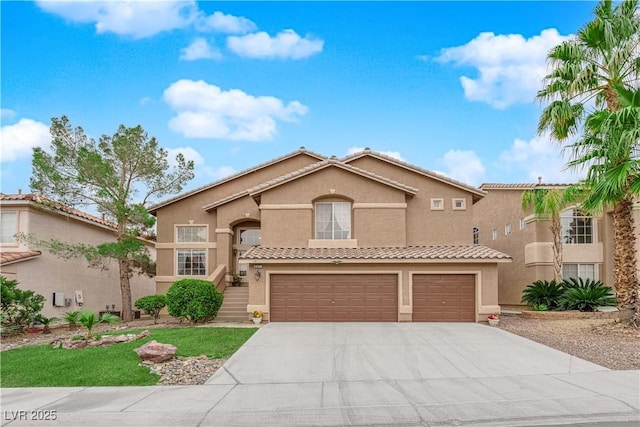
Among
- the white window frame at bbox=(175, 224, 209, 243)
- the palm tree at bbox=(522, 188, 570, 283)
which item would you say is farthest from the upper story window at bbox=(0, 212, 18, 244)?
the palm tree at bbox=(522, 188, 570, 283)

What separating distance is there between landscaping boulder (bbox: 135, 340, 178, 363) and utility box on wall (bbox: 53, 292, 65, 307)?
11.3m

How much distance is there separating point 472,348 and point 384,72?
1130 cm

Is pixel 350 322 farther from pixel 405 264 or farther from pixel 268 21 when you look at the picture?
pixel 268 21

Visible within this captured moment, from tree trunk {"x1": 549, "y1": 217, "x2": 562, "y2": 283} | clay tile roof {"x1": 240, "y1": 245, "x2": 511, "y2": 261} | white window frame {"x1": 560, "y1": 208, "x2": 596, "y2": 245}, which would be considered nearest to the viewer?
clay tile roof {"x1": 240, "y1": 245, "x2": 511, "y2": 261}

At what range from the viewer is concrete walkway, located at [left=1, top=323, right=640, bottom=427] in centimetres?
863

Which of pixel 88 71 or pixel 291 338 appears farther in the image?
pixel 88 71

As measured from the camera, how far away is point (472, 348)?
48.5ft

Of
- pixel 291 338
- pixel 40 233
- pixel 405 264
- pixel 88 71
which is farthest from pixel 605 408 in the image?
pixel 40 233

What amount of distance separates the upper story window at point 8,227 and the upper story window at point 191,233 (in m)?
6.87

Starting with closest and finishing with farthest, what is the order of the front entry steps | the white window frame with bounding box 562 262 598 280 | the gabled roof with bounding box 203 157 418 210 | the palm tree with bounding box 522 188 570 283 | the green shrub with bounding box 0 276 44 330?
the green shrub with bounding box 0 276 44 330, the front entry steps, the gabled roof with bounding box 203 157 418 210, the palm tree with bounding box 522 188 570 283, the white window frame with bounding box 562 262 598 280

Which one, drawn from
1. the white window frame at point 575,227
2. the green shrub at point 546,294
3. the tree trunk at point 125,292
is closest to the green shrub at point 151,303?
the tree trunk at point 125,292

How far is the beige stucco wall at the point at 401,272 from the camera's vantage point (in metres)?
20.2

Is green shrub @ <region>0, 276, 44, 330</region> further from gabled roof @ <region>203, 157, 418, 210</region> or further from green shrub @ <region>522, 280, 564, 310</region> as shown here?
green shrub @ <region>522, 280, 564, 310</region>

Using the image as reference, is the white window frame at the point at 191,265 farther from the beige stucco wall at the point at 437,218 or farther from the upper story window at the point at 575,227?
the upper story window at the point at 575,227
